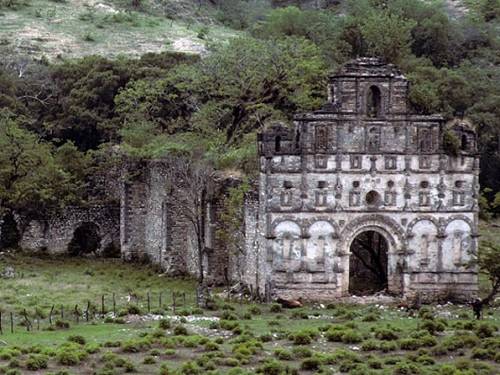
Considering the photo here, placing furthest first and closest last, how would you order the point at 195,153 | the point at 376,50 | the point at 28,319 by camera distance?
the point at 376,50, the point at 195,153, the point at 28,319

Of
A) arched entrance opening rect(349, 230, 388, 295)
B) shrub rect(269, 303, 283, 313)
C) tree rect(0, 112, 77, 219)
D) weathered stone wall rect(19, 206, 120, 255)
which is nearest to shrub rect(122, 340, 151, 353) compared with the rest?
shrub rect(269, 303, 283, 313)

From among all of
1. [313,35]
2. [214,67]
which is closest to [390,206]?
[214,67]

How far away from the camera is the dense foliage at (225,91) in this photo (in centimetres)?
5766

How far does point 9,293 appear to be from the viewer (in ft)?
151

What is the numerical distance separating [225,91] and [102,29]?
4742 cm

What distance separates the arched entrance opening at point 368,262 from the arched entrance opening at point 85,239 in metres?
16.2

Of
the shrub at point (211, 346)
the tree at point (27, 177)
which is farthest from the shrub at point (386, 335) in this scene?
the tree at point (27, 177)

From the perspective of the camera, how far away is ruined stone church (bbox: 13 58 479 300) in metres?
44.2

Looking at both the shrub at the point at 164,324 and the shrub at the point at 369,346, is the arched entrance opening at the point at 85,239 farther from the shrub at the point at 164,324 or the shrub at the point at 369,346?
the shrub at the point at 369,346

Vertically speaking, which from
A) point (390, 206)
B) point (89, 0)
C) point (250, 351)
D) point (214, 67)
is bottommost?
point (250, 351)

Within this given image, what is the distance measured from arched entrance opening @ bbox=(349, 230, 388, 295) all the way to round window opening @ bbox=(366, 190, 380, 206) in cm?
238

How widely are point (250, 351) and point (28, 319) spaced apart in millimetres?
8974

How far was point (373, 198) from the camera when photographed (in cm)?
4472

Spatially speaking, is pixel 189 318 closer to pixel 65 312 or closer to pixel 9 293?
pixel 65 312
